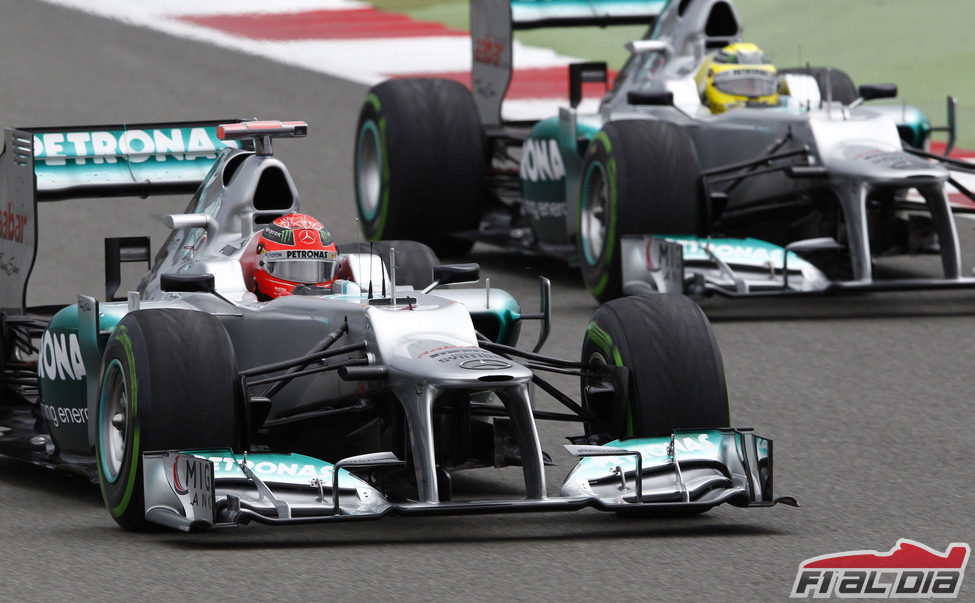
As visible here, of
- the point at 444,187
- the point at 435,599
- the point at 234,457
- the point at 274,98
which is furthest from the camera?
the point at 274,98

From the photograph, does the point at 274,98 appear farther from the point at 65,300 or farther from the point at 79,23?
the point at 65,300

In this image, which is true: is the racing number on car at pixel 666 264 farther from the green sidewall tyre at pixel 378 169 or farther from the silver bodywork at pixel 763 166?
the green sidewall tyre at pixel 378 169

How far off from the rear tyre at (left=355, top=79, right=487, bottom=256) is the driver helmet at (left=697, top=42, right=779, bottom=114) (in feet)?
6.40

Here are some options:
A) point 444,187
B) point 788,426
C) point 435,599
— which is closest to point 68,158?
point 788,426

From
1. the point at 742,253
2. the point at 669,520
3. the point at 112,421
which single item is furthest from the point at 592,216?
the point at 112,421

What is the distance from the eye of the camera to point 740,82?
51.2 feet

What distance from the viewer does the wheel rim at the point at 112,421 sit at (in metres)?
8.40

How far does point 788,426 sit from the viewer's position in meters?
10.7

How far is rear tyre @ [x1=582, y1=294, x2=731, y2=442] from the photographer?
8438 millimetres

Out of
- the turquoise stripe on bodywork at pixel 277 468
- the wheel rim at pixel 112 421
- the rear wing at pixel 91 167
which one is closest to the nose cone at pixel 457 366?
the turquoise stripe on bodywork at pixel 277 468

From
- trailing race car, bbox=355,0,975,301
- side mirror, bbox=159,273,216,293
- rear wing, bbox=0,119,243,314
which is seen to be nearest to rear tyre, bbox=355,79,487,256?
trailing race car, bbox=355,0,975,301

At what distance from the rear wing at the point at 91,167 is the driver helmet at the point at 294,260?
1369mm

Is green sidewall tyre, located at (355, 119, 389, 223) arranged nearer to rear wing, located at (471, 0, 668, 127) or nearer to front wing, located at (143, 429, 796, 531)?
rear wing, located at (471, 0, 668, 127)

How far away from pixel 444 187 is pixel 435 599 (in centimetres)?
966
